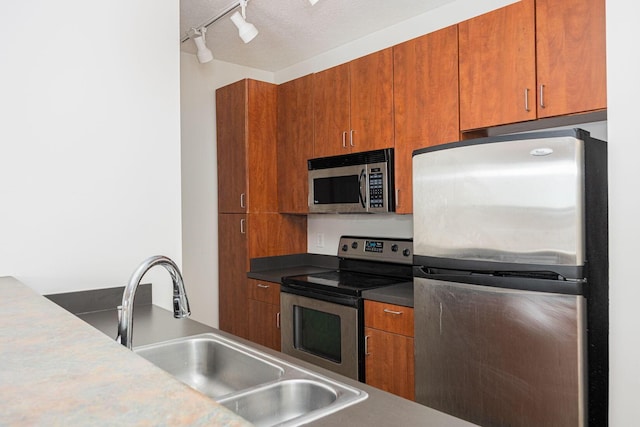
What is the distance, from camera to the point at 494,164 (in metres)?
1.86

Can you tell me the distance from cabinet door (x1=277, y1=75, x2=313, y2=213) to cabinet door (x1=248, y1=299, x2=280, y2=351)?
76cm

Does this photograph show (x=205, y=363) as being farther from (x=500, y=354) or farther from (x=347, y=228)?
(x=347, y=228)

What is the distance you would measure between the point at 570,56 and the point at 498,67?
340 mm

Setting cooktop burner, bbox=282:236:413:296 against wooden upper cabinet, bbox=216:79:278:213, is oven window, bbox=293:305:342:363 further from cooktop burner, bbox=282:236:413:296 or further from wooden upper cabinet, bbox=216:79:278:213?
wooden upper cabinet, bbox=216:79:278:213

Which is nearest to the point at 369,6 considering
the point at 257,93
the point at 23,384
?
the point at 257,93

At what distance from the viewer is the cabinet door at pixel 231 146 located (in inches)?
138

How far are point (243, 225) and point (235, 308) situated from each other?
682 millimetres

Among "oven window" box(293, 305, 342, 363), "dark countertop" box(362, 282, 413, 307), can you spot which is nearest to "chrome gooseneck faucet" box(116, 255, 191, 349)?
"dark countertop" box(362, 282, 413, 307)

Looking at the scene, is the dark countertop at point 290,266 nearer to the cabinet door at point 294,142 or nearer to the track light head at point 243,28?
the cabinet door at point 294,142

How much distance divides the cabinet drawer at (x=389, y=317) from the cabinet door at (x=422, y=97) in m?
0.60

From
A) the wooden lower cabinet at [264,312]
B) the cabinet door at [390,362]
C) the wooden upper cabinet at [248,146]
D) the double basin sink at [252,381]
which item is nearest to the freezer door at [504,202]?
the cabinet door at [390,362]

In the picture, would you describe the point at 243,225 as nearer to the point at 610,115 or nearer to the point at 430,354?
the point at 430,354

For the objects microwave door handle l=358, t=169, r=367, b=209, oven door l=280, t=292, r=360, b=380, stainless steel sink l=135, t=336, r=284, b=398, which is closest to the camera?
stainless steel sink l=135, t=336, r=284, b=398

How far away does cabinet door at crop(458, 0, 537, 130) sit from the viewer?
2.11 metres
